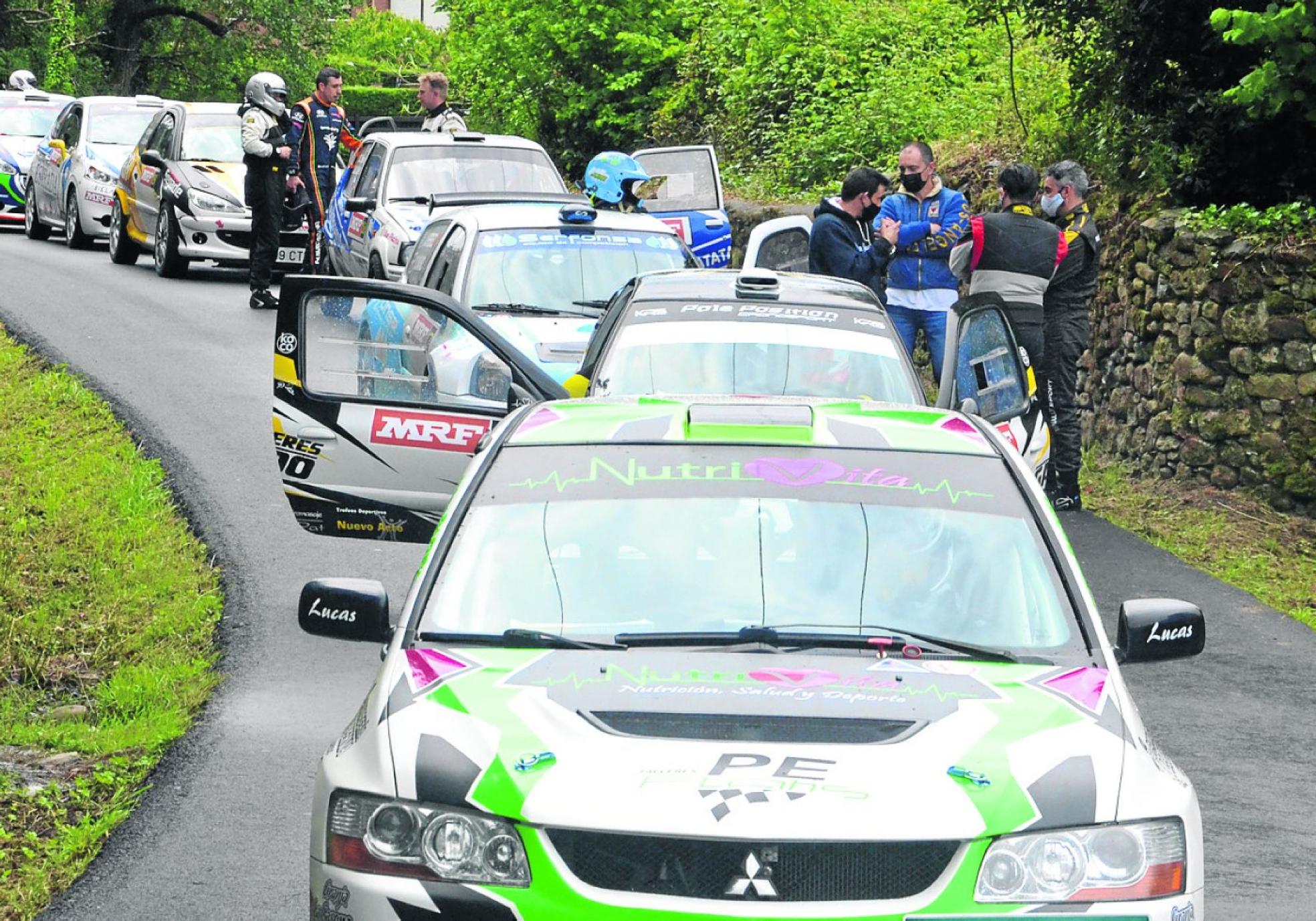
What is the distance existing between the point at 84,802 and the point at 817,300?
13.7ft

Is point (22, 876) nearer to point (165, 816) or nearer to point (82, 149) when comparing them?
point (165, 816)

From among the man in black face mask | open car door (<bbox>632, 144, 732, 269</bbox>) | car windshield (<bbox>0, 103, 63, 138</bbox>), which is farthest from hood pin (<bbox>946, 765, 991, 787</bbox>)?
car windshield (<bbox>0, 103, 63, 138</bbox>)

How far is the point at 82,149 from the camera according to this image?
77.0ft

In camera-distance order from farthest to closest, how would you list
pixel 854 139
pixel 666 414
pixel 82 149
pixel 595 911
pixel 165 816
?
pixel 82 149, pixel 854 139, pixel 165 816, pixel 666 414, pixel 595 911

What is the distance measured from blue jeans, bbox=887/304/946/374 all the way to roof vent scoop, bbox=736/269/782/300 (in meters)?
2.61

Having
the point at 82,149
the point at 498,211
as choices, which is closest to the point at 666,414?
the point at 498,211

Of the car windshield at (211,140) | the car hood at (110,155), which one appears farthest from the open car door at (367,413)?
the car hood at (110,155)

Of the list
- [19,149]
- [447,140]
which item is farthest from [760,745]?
[19,149]

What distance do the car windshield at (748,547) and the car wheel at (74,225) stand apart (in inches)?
800

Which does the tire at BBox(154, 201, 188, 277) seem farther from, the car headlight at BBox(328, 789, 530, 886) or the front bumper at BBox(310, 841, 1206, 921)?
the front bumper at BBox(310, 841, 1206, 921)

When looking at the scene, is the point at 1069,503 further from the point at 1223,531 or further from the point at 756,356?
the point at 756,356

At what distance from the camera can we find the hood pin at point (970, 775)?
147 inches

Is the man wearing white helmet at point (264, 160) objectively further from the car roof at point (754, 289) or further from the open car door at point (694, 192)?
the car roof at point (754, 289)

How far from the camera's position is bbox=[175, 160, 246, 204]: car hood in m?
20.0
